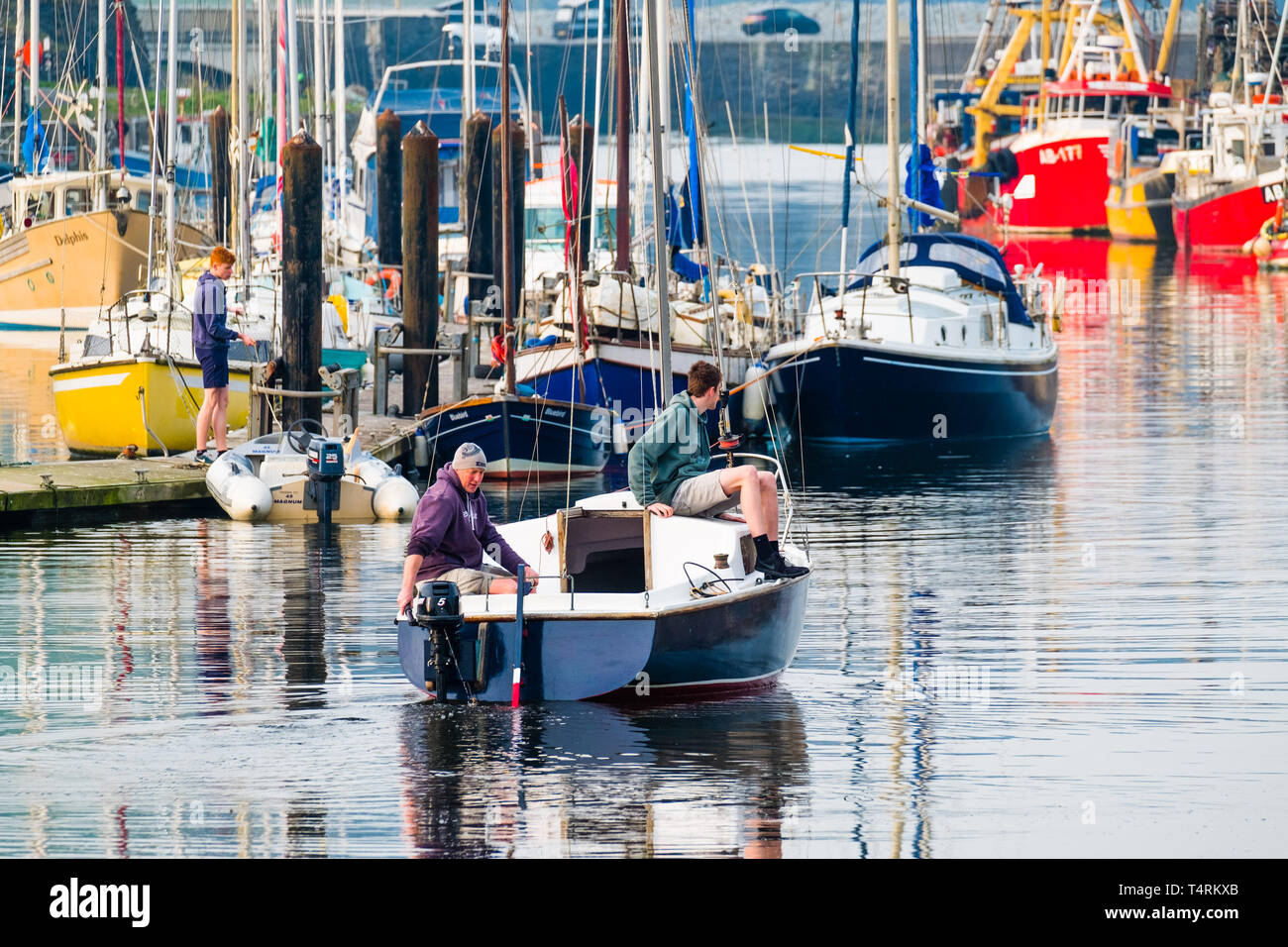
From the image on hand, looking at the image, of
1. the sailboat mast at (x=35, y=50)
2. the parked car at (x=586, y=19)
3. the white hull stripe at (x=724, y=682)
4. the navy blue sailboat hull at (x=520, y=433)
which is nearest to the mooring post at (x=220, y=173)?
the sailboat mast at (x=35, y=50)

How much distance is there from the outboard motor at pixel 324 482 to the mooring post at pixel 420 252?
17.4 feet

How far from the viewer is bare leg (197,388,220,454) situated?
20766 mm

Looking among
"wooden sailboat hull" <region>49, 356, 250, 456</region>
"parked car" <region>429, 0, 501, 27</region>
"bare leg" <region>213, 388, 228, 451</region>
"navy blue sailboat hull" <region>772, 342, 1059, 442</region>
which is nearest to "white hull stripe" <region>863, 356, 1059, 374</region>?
"navy blue sailboat hull" <region>772, 342, 1059, 442</region>

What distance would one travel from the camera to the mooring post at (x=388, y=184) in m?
37.7

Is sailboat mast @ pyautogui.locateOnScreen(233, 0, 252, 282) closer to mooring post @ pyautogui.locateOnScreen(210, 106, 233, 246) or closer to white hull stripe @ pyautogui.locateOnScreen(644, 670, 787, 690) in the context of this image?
mooring post @ pyautogui.locateOnScreen(210, 106, 233, 246)

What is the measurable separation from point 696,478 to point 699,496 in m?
0.14

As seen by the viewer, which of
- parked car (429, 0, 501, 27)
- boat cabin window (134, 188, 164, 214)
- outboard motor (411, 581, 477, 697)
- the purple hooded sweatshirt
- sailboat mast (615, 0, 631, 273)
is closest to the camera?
outboard motor (411, 581, 477, 697)

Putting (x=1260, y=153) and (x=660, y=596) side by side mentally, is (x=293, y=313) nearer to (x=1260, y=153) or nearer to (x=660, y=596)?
(x=660, y=596)

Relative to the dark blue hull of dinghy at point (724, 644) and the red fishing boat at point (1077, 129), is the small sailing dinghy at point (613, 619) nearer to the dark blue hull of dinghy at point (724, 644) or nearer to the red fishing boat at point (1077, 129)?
the dark blue hull of dinghy at point (724, 644)

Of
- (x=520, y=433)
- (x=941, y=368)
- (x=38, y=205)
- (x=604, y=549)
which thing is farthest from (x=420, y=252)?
(x=38, y=205)

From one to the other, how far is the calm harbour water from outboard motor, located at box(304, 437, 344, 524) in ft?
2.12

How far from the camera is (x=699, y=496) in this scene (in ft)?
41.5

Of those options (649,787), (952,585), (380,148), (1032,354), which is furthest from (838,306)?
(649,787)

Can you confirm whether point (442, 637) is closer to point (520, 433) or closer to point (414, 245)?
point (520, 433)
